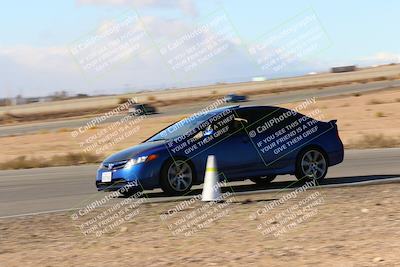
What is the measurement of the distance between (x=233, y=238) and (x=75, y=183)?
836 cm

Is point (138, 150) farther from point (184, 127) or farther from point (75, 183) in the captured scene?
point (75, 183)

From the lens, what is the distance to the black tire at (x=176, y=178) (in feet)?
41.9

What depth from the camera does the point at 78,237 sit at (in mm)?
9008

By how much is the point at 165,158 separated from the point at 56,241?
13.8 feet

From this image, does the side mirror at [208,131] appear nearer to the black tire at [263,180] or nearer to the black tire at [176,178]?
the black tire at [176,178]

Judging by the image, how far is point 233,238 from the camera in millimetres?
8492

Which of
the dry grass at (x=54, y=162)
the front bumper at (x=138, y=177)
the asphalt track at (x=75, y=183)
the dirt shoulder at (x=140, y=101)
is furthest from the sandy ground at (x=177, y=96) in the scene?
the front bumper at (x=138, y=177)

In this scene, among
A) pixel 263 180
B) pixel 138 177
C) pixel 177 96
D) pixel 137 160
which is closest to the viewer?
pixel 138 177

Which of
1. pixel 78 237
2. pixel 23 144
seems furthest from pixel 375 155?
pixel 23 144

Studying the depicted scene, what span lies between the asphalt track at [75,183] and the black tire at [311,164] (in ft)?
0.88

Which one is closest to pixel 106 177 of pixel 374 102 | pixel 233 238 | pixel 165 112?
pixel 233 238

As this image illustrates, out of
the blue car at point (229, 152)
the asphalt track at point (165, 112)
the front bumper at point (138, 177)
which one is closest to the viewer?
the front bumper at point (138, 177)

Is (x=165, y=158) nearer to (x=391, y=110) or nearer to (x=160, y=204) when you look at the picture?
(x=160, y=204)

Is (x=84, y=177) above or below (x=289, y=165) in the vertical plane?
above
